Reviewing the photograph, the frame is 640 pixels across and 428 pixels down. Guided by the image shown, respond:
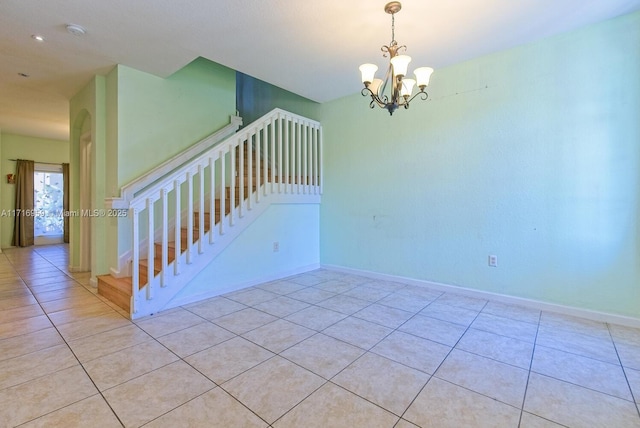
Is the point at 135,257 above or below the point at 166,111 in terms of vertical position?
below

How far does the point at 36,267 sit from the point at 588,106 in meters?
7.61

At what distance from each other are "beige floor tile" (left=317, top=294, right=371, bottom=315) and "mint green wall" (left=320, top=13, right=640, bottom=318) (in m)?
1.00

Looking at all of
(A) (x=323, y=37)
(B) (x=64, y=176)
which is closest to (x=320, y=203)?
(A) (x=323, y=37)

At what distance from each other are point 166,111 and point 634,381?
15.9 feet

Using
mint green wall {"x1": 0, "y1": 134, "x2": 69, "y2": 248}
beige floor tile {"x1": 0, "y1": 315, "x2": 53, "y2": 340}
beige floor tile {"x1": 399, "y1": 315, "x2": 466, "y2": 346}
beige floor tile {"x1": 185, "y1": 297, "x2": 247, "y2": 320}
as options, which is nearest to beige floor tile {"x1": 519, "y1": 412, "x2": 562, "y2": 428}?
beige floor tile {"x1": 399, "y1": 315, "x2": 466, "y2": 346}

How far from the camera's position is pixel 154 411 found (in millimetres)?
1459

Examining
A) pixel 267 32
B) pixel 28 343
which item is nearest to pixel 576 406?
pixel 267 32

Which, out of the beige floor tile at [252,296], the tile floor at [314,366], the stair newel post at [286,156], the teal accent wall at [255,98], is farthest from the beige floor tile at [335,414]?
the teal accent wall at [255,98]

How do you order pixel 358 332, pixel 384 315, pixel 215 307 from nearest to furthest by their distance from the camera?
pixel 358 332 → pixel 384 315 → pixel 215 307

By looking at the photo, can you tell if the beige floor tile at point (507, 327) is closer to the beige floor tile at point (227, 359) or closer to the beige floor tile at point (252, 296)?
the beige floor tile at point (227, 359)

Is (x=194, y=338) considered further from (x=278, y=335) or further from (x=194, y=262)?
(x=194, y=262)

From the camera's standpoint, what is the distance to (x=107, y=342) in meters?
2.19

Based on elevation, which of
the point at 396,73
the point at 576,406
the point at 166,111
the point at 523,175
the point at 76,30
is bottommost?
the point at 576,406

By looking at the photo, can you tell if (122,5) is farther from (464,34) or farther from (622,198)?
(622,198)
